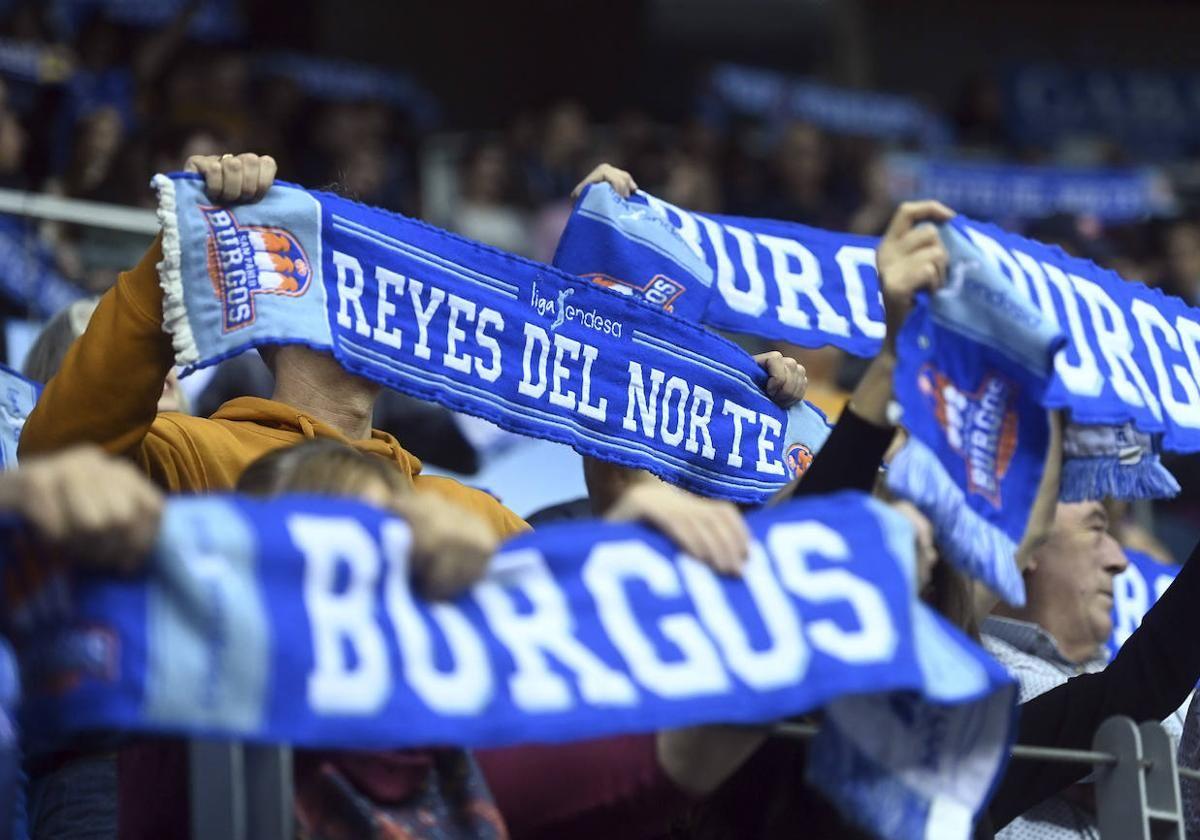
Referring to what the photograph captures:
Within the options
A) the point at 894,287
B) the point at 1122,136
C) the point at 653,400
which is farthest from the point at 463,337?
the point at 1122,136

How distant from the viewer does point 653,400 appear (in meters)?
3.46

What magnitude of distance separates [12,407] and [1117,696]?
5.92 feet

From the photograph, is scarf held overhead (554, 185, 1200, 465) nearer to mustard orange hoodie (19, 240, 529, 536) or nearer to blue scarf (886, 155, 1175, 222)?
mustard orange hoodie (19, 240, 529, 536)

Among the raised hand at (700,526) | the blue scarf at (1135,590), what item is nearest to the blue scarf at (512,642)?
the raised hand at (700,526)

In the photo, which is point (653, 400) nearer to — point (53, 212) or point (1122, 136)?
point (53, 212)

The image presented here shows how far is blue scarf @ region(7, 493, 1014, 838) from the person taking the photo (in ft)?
6.25


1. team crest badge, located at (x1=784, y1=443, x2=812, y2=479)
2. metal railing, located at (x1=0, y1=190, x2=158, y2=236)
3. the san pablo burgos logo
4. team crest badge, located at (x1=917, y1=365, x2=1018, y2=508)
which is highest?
team crest badge, located at (x1=917, y1=365, x2=1018, y2=508)

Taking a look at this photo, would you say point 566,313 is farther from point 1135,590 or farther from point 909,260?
point 1135,590

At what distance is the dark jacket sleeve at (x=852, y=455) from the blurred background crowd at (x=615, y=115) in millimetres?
2005

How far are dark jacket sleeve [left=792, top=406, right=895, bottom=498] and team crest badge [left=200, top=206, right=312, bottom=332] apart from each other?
2.92 feet

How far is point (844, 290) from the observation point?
149 inches

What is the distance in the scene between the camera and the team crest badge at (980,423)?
2424 millimetres

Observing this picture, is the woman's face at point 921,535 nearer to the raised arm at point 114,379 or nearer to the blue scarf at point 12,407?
the raised arm at point 114,379

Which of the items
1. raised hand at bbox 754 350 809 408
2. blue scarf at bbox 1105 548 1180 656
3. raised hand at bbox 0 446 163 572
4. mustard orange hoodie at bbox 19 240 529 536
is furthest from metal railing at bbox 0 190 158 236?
raised hand at bbox 0 446 163 572
